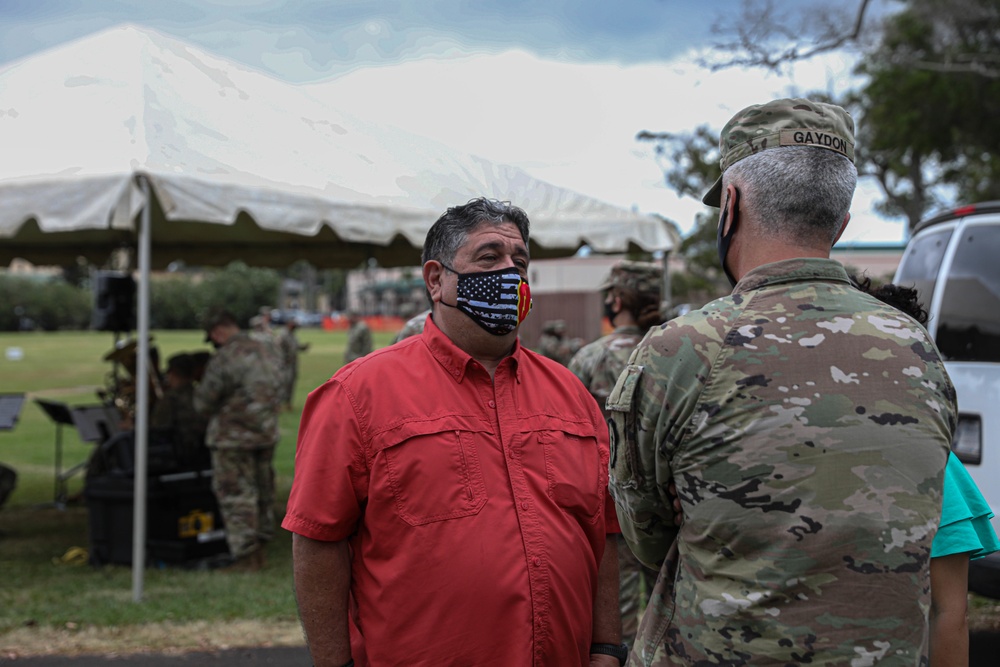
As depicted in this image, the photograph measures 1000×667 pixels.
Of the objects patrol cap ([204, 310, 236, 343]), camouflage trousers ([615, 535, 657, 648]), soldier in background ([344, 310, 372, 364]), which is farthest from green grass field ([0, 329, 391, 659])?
soldier in background ([344, 310, 372, 364])

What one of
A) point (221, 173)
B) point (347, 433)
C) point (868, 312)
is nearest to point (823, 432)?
point (868, 312)

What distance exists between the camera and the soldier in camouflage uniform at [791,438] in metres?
1.53

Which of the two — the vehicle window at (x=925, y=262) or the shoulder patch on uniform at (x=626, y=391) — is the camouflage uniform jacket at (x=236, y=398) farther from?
the shoulder patch on uniform at (x=626, y=391)

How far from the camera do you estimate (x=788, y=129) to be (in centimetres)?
166

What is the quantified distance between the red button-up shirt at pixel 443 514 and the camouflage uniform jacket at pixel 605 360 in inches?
81.8

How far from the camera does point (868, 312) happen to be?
1630mm

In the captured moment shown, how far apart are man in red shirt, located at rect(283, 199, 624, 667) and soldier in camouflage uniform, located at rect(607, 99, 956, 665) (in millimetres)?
508

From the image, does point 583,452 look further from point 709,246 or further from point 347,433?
point 709,246

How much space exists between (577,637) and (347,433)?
2.61 feet

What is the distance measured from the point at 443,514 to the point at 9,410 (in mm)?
7397

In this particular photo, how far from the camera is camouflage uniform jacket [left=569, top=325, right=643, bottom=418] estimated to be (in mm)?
4371

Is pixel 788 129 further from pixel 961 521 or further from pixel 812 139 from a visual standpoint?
pixel 961 521

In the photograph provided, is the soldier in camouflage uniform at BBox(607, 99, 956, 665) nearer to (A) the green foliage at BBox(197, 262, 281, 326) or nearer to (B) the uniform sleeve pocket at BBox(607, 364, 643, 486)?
(B) the uniform sleeve pocket at BBox(607, 364, 643, 486)

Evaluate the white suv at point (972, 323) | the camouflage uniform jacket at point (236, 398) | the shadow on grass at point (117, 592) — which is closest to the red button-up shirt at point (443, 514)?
the white suv at point (972, 323)
